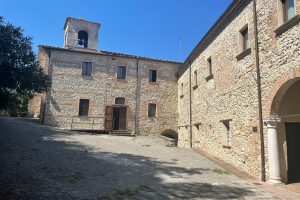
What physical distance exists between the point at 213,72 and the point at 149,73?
1066 centimetres

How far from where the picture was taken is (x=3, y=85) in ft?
32.8

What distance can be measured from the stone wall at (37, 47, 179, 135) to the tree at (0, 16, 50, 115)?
10.7m

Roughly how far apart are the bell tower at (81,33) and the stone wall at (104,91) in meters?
5.92

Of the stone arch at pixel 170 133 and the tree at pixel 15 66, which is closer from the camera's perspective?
the tree at pixel 15 66

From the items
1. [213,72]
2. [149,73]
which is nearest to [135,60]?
[149,73]

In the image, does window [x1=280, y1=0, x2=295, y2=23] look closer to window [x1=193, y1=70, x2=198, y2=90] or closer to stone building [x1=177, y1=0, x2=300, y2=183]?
stone building [x1=177, y1=0, x2=300, y2=183]

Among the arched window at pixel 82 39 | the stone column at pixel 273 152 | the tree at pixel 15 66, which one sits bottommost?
the stone column at pixel 273 152

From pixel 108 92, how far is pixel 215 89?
1149 centimetres

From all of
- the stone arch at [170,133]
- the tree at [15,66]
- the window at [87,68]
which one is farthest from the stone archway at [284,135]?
the window at [87,68]

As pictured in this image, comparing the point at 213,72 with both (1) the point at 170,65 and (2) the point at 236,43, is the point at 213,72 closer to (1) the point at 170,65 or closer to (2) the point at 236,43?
(2) the point at 236,43

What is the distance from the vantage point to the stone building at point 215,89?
9.30 meters

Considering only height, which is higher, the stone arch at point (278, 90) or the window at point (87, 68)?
the window at point (87, 68)

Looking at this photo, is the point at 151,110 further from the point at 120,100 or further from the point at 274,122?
the point at 274,122

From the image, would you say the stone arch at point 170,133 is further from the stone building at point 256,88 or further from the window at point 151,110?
the stone building at point 256,88
